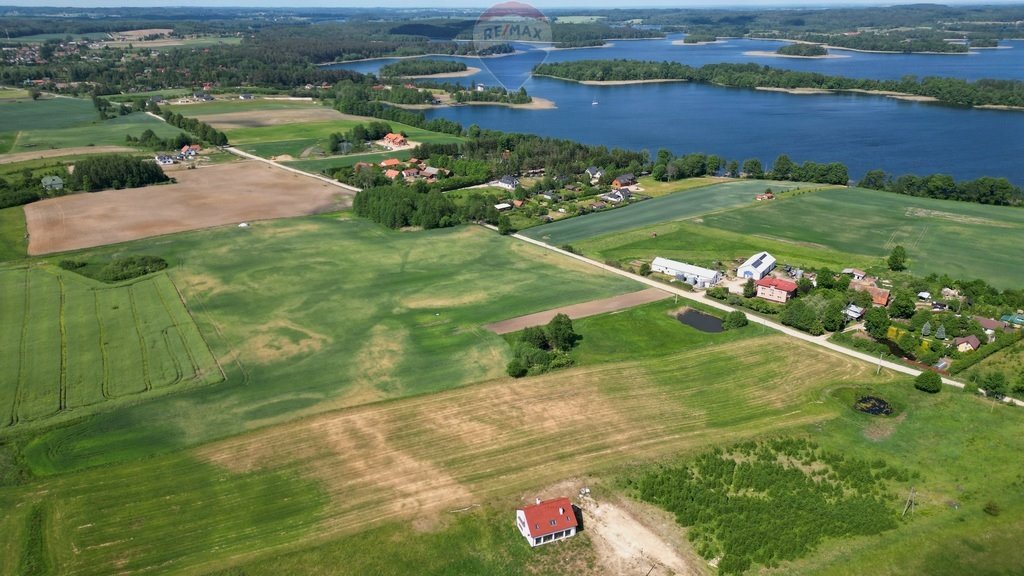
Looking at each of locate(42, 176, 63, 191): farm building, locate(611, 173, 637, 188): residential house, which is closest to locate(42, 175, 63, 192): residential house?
locate(42, 176, 63, 191): farm building

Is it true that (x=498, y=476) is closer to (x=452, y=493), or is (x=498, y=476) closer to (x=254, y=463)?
(x=452, y=493)

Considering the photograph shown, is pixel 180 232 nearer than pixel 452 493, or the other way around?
pixel 452 493

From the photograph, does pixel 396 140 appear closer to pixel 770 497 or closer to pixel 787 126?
pixel 787 126

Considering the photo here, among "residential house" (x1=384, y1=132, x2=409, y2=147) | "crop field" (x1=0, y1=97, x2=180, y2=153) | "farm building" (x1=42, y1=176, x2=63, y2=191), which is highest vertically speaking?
"crop field" (x1=0, y1=97, x2=180, y2=153)

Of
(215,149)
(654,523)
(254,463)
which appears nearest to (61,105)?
(215,149)

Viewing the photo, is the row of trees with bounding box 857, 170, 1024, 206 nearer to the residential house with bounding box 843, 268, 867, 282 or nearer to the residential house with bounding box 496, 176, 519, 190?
the residential house with bounding box 843, 268, 867, 282

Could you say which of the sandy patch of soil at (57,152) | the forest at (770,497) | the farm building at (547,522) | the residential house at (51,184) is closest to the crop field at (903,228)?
the forest at (770,497)
